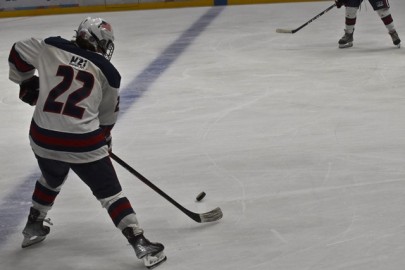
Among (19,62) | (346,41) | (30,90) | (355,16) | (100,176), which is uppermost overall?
(19,62)

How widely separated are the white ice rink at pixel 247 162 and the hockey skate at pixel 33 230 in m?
0.03

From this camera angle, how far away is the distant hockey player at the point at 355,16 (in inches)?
258

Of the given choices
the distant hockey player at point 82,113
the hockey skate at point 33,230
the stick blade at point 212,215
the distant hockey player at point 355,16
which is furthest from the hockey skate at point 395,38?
the hockey skate at point 33,230

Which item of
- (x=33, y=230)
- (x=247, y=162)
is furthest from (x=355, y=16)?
(x=33, y=230)

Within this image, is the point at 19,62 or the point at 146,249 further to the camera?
the point at 19,62

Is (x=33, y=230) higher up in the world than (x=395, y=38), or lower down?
higher up

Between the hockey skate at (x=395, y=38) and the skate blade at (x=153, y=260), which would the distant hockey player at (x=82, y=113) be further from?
the hockey skate at (x=395, y=38)

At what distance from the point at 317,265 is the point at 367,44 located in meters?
4.70

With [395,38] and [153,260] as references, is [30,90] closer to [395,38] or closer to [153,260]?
[153,260]

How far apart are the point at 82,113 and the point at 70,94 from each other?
0.23 ft

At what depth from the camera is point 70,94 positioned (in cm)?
250

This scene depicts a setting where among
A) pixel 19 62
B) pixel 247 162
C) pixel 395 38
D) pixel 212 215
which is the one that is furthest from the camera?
pixel 395 38

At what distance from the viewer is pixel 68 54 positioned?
8.39ft

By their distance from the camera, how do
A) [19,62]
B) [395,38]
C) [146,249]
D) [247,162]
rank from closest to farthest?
[146,249]
[19,62]
[247,162]
[395,38]
